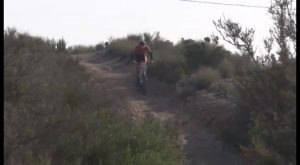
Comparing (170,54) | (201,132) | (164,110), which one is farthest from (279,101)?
(170,54)

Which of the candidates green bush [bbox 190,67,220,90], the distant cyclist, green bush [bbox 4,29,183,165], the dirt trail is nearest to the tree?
green bush [bbox 4,29,183,165]

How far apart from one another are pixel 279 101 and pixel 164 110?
1657 cm

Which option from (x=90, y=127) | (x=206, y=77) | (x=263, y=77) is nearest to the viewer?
(x=263, y=77)

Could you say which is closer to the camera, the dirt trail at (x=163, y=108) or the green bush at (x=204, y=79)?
the dirt trail at (x=163, y=108)

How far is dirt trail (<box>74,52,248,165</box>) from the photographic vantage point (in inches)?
773

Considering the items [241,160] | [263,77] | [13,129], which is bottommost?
[241,160]

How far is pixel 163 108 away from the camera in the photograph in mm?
26531

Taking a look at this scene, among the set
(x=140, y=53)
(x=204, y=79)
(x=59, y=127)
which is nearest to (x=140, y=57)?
(x=140, y=53)

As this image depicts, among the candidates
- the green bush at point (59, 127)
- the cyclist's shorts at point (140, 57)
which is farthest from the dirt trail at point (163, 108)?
the green bush at point (59, 127)

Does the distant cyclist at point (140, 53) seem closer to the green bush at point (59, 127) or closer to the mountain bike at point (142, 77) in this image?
the mountain bike at point (142, 77)

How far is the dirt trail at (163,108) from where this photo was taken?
64.4ft

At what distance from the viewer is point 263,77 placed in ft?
35.7

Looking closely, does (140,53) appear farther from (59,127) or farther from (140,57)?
(59,127)

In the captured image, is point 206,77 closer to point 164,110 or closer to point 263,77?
point 164,110
